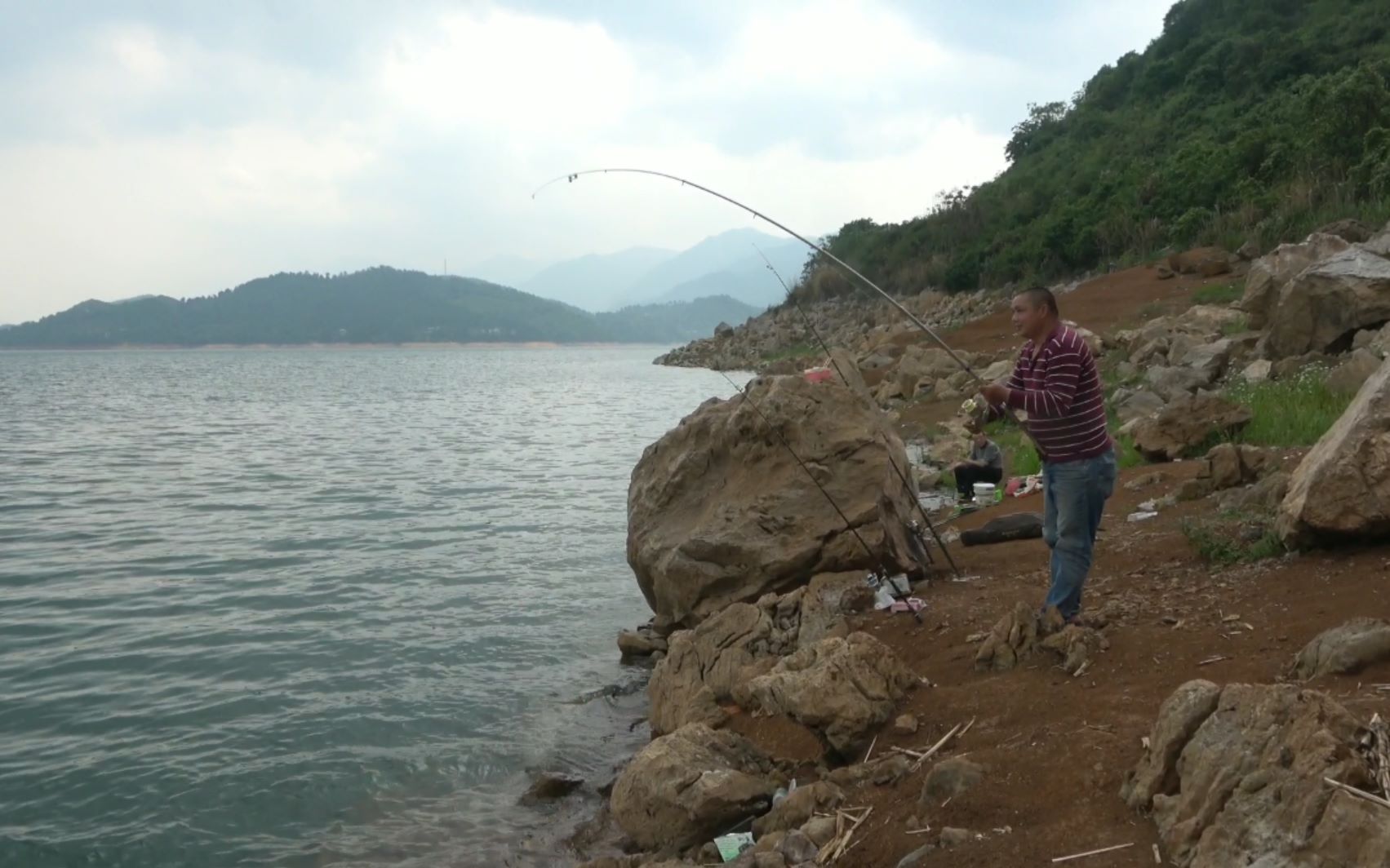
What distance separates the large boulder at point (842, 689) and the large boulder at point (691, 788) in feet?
1.09

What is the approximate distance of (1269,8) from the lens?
160ft

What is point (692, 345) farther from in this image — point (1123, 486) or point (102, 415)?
point (1123, 486)

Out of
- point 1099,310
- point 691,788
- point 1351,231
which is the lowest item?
point 691,788

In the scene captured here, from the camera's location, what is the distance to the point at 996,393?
5.40m

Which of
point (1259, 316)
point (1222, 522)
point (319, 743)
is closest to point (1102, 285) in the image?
point (1259, 316)

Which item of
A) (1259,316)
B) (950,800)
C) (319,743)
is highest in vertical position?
(1259,316)

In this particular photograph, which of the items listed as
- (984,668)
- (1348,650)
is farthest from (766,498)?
(1348,650)

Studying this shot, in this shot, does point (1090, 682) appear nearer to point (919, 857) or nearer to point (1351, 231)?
point (919, 857)

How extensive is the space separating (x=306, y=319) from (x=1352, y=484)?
181 m

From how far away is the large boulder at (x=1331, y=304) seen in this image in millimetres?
11812

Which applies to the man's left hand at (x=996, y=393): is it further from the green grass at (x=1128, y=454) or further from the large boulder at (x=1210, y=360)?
the large boulder at (x=1210, y=360)

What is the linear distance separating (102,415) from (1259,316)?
32.3m

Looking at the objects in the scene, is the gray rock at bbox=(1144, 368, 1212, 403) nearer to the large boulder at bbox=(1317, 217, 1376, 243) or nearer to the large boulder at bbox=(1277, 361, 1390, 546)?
the large boulder at bbox=(1317, 217, 1376, 243)

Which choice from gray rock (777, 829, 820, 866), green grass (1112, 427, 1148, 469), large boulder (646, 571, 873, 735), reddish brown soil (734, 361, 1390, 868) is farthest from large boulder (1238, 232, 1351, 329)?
gray rock (777, 829, 820, 866)
